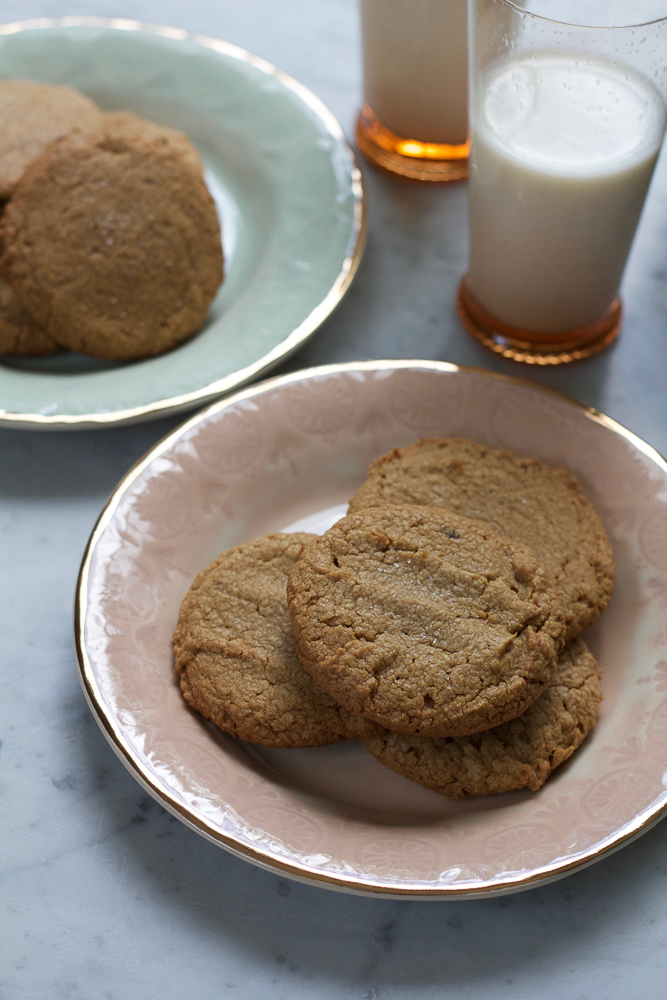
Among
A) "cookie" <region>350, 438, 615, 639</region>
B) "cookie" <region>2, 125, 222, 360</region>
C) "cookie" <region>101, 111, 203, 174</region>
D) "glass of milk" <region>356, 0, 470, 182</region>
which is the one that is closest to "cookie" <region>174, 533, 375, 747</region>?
"cookie" <region>350, 438, 615, 639</region>

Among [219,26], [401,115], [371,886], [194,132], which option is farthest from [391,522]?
[219,26]

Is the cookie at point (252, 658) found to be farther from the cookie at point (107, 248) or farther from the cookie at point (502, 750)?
the cookie at point (107, 248)

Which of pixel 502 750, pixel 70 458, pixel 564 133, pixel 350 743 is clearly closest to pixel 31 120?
pixel 70 458

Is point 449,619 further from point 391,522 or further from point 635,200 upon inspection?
point 635,200

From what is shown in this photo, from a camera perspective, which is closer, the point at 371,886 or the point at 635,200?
the point at 371,886

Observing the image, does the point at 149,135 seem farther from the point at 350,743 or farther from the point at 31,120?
the point at 350,743

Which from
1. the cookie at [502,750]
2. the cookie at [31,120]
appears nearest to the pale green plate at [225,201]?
the cookie at [31,120]
